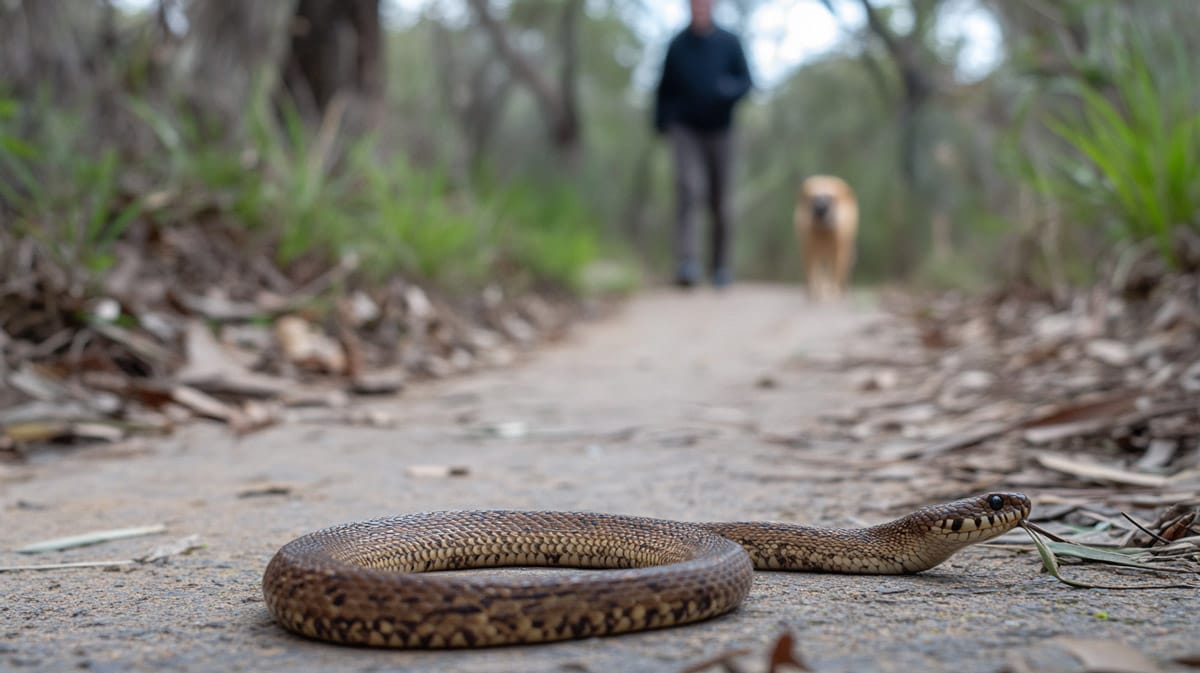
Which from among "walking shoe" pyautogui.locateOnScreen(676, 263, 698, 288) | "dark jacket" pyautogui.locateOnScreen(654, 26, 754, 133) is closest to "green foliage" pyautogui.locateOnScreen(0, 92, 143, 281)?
"dark jacket" pyautogui.locateOnScreen(654, 26, 754, 133)

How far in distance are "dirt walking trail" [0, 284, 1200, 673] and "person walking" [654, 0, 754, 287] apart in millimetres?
6107

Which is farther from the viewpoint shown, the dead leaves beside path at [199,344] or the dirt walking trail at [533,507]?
the dead leaves beside path at [199,344]

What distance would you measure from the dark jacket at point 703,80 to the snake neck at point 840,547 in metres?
10.3

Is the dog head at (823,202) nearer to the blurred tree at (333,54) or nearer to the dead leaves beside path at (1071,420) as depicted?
the blurred tree at (333,54)

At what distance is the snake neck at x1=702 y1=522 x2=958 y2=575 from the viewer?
8.46 feet

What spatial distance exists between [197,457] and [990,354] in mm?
4098

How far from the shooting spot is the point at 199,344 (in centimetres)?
552

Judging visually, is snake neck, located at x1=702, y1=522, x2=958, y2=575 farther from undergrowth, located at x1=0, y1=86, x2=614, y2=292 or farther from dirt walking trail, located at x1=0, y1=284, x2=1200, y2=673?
undergrowth, located at x1=0, y1=86, x2=614, y2=292

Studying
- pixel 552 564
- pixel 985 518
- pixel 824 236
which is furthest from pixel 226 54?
pixel 824 236

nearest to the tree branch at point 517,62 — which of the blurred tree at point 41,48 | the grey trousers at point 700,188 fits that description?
the grey trousers at point 700,188

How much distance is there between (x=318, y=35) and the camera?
365 inches

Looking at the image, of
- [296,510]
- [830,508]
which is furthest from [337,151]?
[830,508]

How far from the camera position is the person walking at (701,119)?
12.5 m

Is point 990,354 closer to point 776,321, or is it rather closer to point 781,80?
point 776,321
